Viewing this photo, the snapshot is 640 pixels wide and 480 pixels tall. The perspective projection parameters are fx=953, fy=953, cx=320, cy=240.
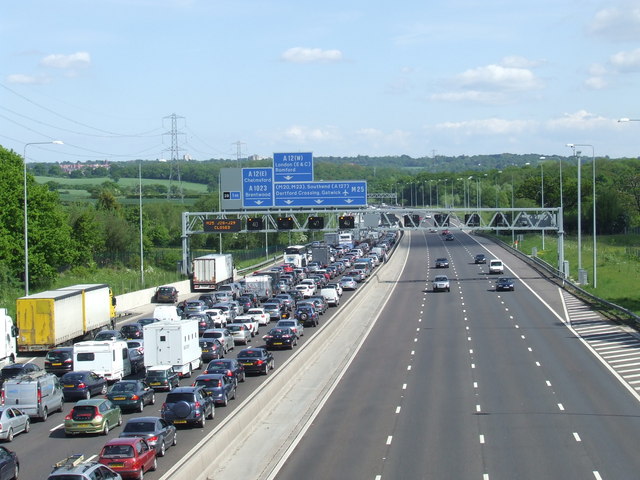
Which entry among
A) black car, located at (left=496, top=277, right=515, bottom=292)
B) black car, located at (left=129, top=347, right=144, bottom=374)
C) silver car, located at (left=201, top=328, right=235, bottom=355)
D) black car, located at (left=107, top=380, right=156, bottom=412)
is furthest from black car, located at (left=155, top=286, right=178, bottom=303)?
black car, located at (left=107, top=380, right=156, bottom=412)

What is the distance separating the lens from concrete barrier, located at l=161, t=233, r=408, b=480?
80.4 ft

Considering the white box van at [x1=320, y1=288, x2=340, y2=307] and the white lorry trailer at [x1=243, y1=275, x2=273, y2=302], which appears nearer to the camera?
the white box van at [x1=320, y1=288, x2=340, y2=307]

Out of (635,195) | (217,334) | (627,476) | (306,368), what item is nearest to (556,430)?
(627,476)

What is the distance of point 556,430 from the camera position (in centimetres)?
2923

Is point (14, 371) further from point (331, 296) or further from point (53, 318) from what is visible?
point (331, 296)

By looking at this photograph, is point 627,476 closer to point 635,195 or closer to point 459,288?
point 459,288

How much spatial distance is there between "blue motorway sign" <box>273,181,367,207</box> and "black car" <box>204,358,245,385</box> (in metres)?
42.3

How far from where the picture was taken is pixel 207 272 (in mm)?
78250

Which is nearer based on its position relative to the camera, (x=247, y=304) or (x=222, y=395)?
(x=222, y=395)

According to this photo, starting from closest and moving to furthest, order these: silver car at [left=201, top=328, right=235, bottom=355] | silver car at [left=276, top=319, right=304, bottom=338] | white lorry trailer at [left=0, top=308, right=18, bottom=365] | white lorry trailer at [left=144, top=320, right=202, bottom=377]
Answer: white lorry trailer at [left=144, top=320, right=202, bottom=377], white lorry trailer at [left=0, top=308, right=18, bottom=365], silver car at [left=201, top=328, right=235, bottom=355], silver car at [left=276, top=319, right=304, bottom=338]

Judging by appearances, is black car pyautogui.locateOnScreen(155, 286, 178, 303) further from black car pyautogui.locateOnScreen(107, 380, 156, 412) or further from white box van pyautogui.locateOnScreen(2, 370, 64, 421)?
white box van pyautogui.locateOnScreen(2, 370, 64, 421)

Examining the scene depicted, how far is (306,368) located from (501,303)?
2938cm

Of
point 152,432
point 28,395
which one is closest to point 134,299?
point 28,395

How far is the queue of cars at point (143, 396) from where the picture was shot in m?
23.1
